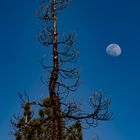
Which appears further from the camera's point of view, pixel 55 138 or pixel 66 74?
pixel 66 74

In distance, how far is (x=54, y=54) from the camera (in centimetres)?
1476

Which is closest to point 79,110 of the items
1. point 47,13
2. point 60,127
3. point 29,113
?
point 60,127

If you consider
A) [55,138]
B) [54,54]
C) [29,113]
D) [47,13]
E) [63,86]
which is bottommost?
[55,138]

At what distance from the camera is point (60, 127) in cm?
1373

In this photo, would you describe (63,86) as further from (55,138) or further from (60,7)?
(60,7)

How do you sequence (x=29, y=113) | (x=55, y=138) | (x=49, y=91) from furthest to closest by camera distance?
(x=29, y=113) → (x=49, y=91) → (x=55, y=138)

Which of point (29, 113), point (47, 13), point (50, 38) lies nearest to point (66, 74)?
point (50, 38)

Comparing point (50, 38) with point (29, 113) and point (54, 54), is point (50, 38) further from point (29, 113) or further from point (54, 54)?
point (29, 113)

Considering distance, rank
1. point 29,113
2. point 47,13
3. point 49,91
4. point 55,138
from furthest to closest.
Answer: point 29,113, point 47,13, point 49,91, point 55,138

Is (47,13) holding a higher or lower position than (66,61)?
higher

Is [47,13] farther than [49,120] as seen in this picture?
Yes

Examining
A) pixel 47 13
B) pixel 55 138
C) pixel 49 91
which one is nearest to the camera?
pixel 55 138

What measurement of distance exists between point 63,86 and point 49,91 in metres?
0.57

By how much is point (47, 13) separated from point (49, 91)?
3080mm
